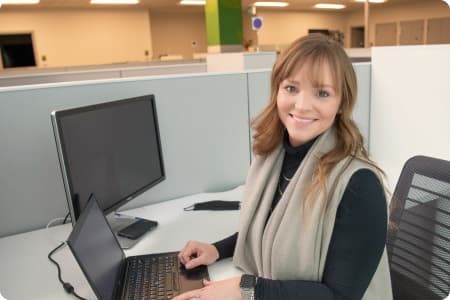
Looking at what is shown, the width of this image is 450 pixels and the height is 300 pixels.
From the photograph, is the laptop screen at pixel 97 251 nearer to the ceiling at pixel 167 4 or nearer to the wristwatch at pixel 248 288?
the wristwatch at pixel 248 288

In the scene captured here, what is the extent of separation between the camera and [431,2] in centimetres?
937

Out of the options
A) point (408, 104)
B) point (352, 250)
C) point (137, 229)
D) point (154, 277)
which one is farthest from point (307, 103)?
point (408, 104)

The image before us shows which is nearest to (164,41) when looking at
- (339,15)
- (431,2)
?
(339,15)

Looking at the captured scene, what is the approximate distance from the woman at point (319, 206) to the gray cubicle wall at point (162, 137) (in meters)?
0.69

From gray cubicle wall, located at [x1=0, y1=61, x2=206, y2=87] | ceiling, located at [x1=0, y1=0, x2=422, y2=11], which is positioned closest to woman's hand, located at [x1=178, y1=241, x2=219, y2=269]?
gray cubicle wall, located at [x1=0, y1=61, x2=206, y2=87]

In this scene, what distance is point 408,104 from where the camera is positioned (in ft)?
6.30

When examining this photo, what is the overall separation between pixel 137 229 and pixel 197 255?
12.9 inches

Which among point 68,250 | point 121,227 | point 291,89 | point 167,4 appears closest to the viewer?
point 291,89

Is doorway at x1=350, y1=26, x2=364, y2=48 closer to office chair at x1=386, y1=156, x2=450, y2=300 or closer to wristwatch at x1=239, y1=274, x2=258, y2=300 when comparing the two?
office chair at x1=386, y1=156, x2=450, y2=300

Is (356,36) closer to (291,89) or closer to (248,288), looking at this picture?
(291,89)

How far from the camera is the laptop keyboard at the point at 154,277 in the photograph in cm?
96

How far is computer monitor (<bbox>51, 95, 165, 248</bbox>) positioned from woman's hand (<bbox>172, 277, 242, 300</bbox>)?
0.42m

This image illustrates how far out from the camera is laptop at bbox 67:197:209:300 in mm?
860

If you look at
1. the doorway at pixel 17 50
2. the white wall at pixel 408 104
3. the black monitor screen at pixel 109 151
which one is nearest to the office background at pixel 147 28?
the doorway at pixel 17 50
